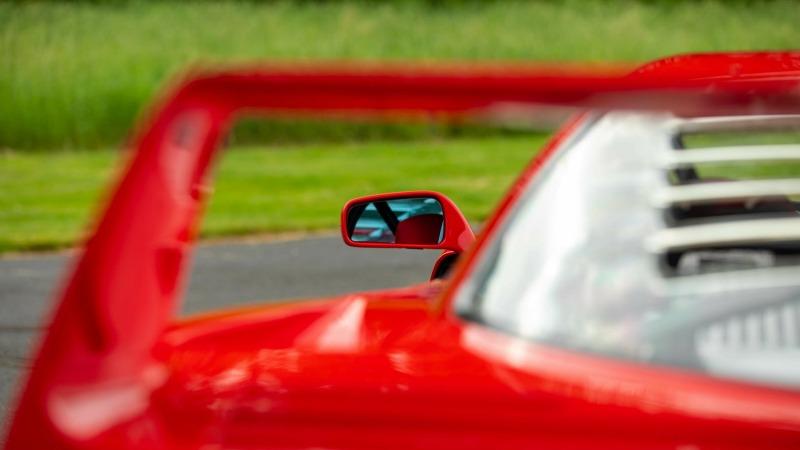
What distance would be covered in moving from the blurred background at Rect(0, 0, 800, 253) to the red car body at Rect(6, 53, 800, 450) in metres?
10.1

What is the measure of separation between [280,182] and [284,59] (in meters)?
7.99

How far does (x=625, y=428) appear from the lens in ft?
6.51

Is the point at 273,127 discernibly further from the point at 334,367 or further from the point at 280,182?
the point at 334,367

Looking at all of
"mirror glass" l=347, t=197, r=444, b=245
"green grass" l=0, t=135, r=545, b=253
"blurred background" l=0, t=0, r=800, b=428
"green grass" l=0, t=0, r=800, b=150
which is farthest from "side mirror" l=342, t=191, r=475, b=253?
"green grass" l=0, t=0, r=800, b=150

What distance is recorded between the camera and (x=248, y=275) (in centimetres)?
1086

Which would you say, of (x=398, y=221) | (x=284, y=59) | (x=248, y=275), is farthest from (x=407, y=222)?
(x=284, y=59)

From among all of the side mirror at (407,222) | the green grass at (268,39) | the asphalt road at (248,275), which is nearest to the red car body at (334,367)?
the side mirror at (407,222)

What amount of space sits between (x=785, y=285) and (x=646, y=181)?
0.78ft

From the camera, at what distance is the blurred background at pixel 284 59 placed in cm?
1514

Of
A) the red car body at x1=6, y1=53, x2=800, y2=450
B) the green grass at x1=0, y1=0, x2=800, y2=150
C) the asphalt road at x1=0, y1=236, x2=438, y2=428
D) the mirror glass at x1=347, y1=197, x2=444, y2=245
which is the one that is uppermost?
the red car body at x1=6, y1=53, x2=800, y2=450

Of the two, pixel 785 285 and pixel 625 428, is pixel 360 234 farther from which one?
pixel 625 428

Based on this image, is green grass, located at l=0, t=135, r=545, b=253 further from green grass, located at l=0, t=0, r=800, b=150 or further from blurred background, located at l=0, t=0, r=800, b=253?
green grass, located at l=0, t=0, r=800, b=150

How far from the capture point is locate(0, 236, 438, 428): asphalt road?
9.48 m

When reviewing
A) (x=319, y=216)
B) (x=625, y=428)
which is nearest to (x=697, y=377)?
(x=625, y=428)
